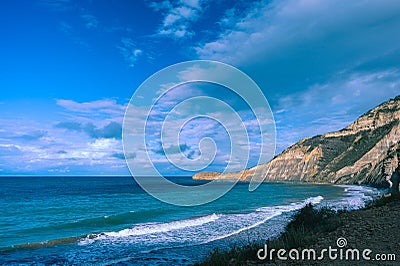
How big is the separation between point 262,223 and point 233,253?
573 inches

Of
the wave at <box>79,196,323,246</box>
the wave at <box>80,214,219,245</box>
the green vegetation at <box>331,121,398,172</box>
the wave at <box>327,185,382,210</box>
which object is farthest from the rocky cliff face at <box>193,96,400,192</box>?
the wave at <box>80,214,219,245</box>

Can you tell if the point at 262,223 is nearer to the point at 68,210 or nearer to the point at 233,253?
the point at 233,253

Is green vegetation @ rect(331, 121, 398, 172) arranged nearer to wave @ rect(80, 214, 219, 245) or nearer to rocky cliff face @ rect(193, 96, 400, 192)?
rocky cliff face @ rect(193, 96, 400, 192)

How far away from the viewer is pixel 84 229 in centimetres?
2323

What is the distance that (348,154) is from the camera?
101875 mm

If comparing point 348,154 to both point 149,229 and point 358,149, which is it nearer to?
point 358,149

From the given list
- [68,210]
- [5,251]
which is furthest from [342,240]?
[68,210]
